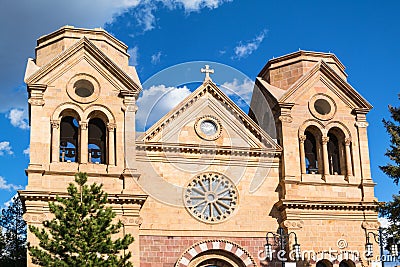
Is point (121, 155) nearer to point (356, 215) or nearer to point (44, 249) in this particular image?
point (44, 249)

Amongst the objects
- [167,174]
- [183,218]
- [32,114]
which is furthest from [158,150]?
[32,114]

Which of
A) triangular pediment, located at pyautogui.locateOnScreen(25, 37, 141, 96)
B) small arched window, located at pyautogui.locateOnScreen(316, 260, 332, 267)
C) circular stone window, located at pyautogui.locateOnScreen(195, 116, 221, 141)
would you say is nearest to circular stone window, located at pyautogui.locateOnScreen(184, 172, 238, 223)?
circular stone window, located at pyautogui.locateOnScreen(195, 116, 221, 141)

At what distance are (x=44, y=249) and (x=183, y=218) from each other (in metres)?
8.10

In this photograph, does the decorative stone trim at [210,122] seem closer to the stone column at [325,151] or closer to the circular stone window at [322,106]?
the circular stone window at [322,106]

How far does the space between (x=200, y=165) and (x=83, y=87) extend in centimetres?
706

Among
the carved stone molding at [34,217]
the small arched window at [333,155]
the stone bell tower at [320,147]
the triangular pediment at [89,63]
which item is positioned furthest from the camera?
the small arched window at [333,155]

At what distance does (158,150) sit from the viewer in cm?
3759

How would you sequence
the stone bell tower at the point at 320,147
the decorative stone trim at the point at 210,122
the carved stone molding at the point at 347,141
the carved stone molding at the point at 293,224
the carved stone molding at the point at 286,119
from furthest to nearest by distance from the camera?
the carved stone molding at the point at 347,141, the carved stone molding at the point at 286,119, the decorative stone trim at the point at 210,122, the stone bell tower at the point at 320,147, the carved stone molding at the point at 293,224

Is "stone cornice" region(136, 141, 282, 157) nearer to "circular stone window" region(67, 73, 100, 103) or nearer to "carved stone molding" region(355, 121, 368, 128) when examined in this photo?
"circular stone window" region(67, 73, 100, 103)

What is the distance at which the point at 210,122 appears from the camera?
3912cm

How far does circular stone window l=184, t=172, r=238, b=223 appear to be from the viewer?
1469 inches

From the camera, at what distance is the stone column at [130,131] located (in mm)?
36688

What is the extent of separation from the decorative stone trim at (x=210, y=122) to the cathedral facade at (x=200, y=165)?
51 millimetres

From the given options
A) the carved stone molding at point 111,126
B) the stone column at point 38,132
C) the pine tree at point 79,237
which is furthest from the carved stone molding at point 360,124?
the stone column at point 38,132
